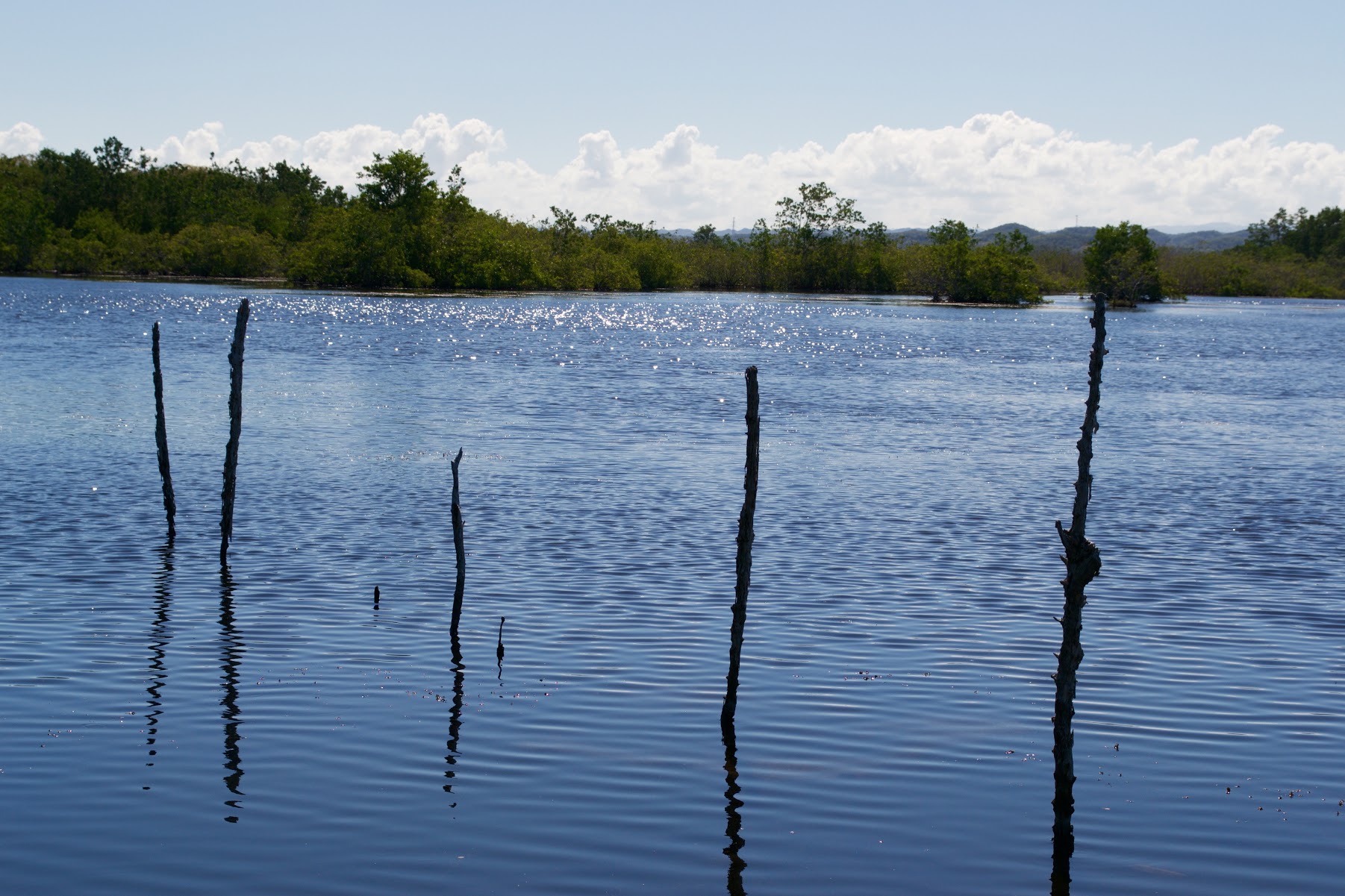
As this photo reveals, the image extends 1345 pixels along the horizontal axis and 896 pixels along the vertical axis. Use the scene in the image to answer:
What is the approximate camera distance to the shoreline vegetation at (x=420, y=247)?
133875 mm

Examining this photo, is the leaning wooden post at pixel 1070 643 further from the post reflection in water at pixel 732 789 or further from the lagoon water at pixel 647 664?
the post reflection in water at pixel 732 789

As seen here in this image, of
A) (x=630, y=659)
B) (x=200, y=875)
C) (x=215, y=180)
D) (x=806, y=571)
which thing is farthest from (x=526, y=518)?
(x=215, y=180)

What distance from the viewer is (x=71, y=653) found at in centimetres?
1384

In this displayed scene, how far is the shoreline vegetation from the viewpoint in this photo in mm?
Result: 133875

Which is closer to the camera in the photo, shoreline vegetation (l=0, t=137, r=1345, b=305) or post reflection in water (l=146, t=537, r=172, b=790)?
post reflection in water (l=146, t=537, r=172, b=790)

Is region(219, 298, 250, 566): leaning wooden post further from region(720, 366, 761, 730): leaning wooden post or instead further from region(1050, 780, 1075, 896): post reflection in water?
region(1050, 780, 1075, 896): post reflection in water

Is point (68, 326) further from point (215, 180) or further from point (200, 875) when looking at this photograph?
point (215, 180)

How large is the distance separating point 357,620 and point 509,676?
10.0ft

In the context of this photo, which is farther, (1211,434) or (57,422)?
(1211,434)

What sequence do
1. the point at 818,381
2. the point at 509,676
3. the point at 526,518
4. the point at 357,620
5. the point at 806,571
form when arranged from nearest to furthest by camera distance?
the point at 509,676
the point at 357,620
the point at 806,571
the point at 526,518
the point at 818,381

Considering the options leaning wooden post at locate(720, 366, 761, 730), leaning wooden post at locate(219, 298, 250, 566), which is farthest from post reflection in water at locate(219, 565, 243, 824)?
leaning wooden post at locate(720, 366, 761, 730)

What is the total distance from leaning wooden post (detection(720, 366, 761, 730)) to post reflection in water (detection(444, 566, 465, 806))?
2.48 m

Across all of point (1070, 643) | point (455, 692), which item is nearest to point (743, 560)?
point (455, 692)

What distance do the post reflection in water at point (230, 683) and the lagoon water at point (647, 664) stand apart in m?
0.06
